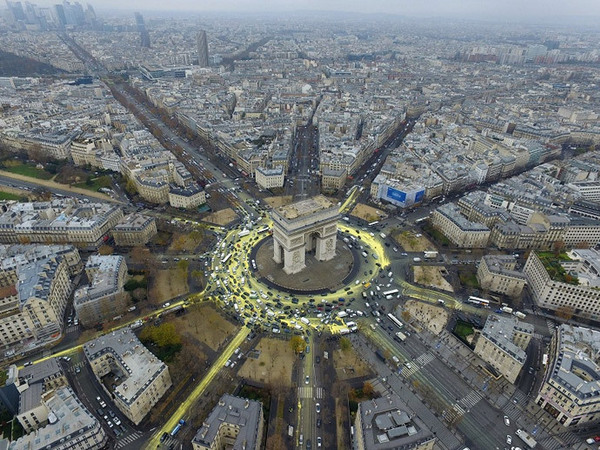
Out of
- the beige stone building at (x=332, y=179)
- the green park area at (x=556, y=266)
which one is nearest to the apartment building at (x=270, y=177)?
the beige stone building at (x=332, y=179)

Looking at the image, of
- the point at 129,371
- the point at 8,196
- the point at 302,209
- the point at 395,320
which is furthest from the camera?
the point at 8,196

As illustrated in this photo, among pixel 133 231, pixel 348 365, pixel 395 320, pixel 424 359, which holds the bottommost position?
pixel 424 359

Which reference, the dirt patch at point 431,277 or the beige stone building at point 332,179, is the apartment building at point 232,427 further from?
the beige stone building at point 332,179

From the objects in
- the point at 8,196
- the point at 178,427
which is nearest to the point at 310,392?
the point at 178,427

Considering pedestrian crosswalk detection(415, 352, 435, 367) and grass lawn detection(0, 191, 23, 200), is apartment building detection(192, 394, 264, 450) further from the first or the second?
grass lawn detection(0, 191, 23, 200)

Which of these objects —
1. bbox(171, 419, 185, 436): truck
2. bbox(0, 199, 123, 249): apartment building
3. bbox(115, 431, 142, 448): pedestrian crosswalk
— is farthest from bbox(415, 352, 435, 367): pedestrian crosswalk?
bbox(0, 199, 123, 249): apartment building

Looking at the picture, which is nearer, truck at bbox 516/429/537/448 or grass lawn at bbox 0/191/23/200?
truck at bbox 516/429/537/448

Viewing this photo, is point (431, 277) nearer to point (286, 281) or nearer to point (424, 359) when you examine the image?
point (424, 359)
